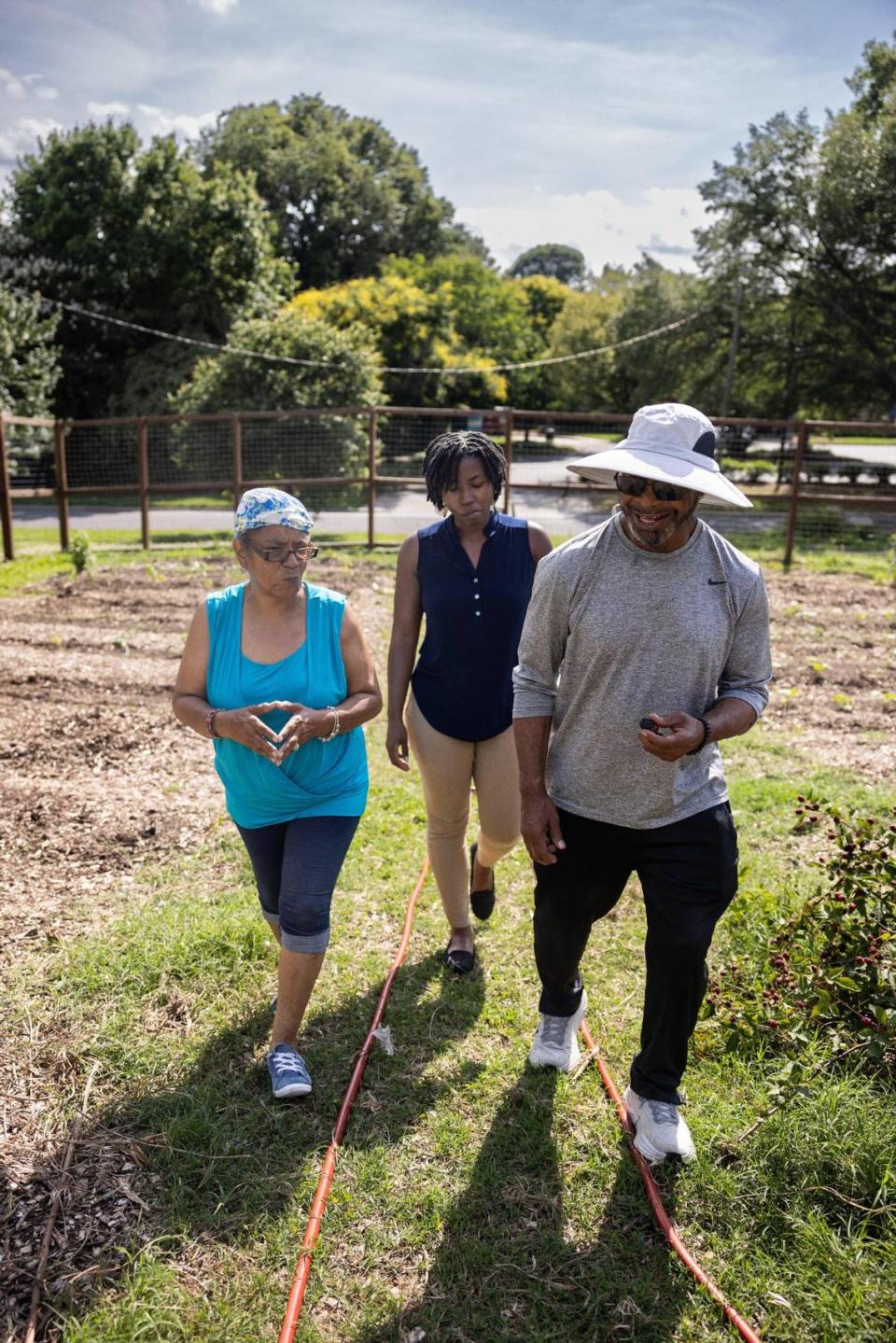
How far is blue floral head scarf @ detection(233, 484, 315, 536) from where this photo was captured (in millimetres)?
2828

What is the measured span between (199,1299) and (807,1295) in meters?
1.41

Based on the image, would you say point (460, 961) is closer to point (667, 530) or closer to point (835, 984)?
point (835, 984)

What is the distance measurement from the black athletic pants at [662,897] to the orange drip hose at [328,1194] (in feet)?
0.75

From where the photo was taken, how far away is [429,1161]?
2721 millimetres

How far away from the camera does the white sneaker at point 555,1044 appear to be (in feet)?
10.0

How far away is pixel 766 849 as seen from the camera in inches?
182

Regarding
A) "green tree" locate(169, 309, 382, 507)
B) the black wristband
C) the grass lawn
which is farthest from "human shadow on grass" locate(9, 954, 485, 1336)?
"green tree" locate(169, 309, 382, 507)

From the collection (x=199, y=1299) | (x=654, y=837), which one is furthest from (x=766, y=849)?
(x=199, y=1299)

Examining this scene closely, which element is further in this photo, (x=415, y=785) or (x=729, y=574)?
(x=415, y=785)

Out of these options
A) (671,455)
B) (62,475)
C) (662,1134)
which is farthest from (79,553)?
(662,1134)

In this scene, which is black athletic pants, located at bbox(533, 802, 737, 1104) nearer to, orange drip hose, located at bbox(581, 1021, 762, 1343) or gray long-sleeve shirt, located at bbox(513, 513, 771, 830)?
gray long-sleeve shirt, located at bbox(513, 513, 771, 830)

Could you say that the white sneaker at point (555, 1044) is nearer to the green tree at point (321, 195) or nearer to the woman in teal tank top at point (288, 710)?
the woman in teal tank top at point (288, 710)

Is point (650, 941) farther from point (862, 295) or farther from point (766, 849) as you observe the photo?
point (862, 295)

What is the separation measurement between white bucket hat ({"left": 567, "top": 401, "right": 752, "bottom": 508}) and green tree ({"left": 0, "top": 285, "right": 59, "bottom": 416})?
2248 cm
